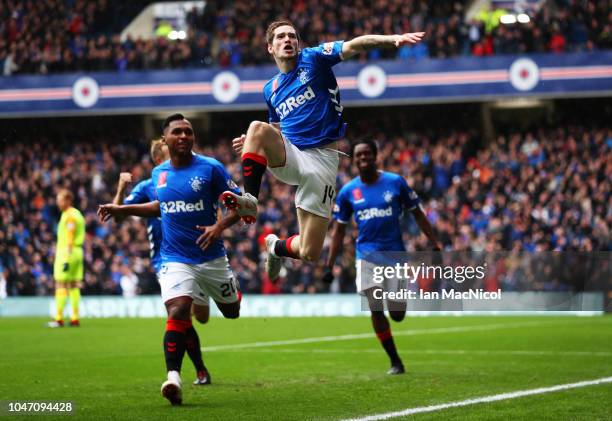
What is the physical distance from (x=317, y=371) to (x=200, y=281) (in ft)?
8.65

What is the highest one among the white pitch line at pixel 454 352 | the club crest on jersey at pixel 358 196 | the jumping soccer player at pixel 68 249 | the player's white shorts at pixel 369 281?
the club crest on jersey at pixel 358 196

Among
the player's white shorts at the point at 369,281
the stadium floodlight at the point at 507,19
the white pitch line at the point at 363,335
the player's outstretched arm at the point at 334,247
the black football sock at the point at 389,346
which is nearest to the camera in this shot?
the black football sock at the point at 389,346

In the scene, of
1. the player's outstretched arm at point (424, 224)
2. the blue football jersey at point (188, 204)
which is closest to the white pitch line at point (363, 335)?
the player's outstretched arm at point (424, 224)

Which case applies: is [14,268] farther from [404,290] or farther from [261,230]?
[404,290]

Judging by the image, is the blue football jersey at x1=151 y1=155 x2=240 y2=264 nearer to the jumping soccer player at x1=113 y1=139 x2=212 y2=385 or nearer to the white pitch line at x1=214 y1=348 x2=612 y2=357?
the jumping soccer player at x1=113 y1=139 x2=212 y2=385

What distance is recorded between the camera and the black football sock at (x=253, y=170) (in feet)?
26.1

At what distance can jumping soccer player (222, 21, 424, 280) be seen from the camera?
8.28 meters

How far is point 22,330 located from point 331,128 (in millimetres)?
12940

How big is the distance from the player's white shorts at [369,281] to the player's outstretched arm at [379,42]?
3.95 meters

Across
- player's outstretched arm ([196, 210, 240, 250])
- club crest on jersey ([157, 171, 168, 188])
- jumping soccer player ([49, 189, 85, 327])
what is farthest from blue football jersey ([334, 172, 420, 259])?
jumping soccer player ([49, 189, 85, 327])

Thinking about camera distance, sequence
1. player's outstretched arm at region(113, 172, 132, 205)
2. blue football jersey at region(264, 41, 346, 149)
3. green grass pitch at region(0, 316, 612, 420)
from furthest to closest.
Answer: player's outstretched arm at region(113, 172, 132, 205)
blue football jersey at region(264, 41, 346, 149)
green grass pitch at region(0, 316, 612, 420)

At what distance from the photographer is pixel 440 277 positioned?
20.9 m

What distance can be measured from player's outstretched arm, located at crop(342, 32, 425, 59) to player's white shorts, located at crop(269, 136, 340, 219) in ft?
2.84

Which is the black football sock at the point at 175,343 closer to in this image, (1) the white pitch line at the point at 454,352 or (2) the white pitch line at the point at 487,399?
(2) the white pitch line at the point at 487,399
